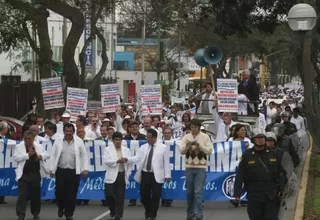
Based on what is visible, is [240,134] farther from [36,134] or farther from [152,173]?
→ [36,134]

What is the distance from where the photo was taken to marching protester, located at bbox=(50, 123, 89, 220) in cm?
1520

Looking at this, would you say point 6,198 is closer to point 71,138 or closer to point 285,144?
point 71,138

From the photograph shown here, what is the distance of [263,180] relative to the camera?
38.9ft

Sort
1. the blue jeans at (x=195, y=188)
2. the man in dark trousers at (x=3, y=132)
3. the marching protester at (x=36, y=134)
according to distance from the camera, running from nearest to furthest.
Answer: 1. the blue jeans at (x=195, y=188)
2. the marching protester at (x=36, y=134)
3. the man in dark trousers at (x=3, y=132)

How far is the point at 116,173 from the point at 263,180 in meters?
4.24

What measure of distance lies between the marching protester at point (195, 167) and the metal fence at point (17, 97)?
78.1ft

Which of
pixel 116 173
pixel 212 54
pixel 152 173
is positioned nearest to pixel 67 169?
pixel 116 173

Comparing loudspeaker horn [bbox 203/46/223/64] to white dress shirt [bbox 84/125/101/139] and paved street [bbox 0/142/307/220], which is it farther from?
paved street [bbox 0/142/307/220]

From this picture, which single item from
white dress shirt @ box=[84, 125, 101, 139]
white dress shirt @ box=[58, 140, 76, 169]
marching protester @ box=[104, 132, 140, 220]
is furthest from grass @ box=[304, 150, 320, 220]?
white dress shirt @ box=[84, 125, 101, 139]

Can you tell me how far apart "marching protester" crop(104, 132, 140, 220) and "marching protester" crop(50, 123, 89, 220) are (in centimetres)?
46

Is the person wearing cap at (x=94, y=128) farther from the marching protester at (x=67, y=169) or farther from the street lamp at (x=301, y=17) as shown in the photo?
the street lamp at (x=301, y=17)

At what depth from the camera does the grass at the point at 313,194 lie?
51.1 ft

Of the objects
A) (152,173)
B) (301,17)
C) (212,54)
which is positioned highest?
(301,17)

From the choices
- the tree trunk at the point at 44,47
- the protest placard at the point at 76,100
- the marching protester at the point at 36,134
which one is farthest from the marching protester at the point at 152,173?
the tree trunk at the point at 44,47
